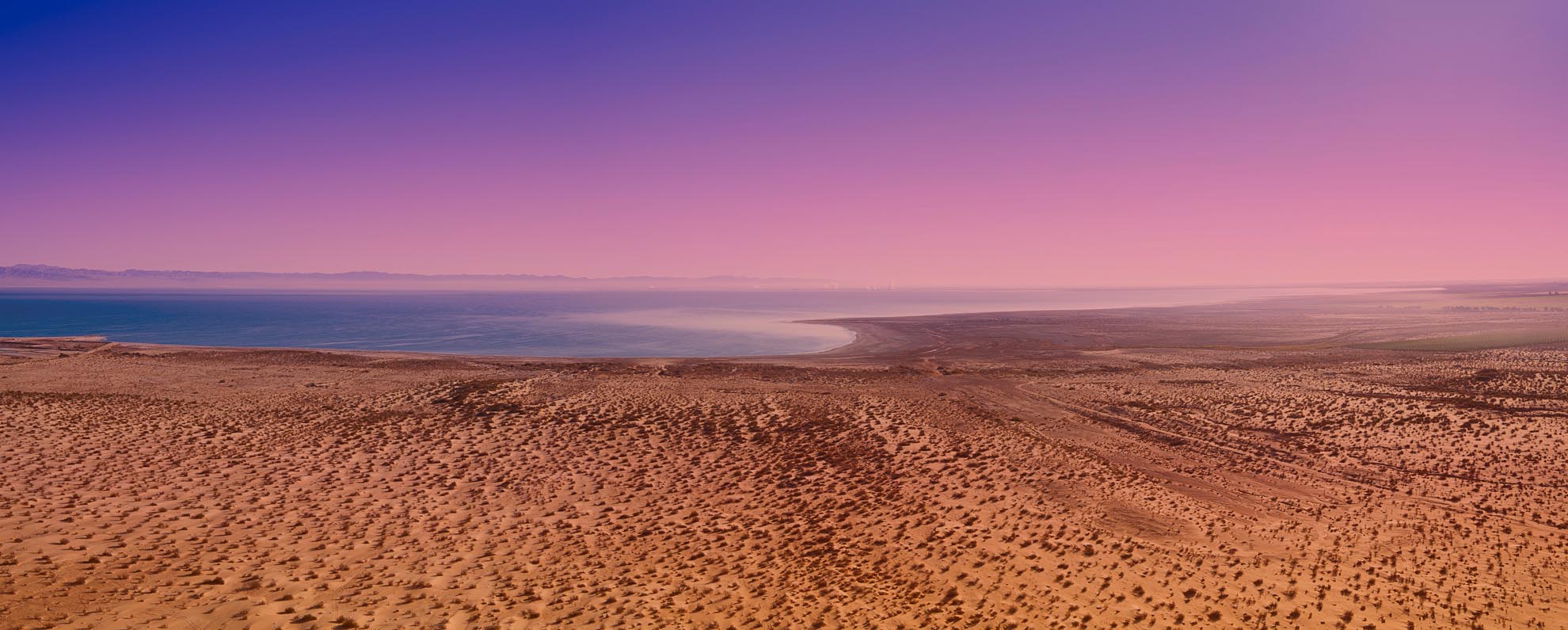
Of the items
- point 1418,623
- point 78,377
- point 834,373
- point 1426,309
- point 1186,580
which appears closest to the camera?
point 1418,623

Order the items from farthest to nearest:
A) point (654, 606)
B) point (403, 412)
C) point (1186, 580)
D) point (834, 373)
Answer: point (834, 373)
point (403, 412)
point (1186, 580)
point (654, 606)

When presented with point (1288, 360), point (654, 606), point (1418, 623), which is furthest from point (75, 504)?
point (1288, 360)

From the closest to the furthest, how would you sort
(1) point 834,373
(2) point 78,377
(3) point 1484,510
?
(3) point 1484,510, (2) point 78,377, (1) point 834,373

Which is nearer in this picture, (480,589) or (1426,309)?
(480,589)

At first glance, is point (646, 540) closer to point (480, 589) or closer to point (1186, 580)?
point (480, 589)

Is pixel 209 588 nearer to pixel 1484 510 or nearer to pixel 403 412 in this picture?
pixel 403 412

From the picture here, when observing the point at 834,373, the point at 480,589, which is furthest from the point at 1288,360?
the point at 480,589
